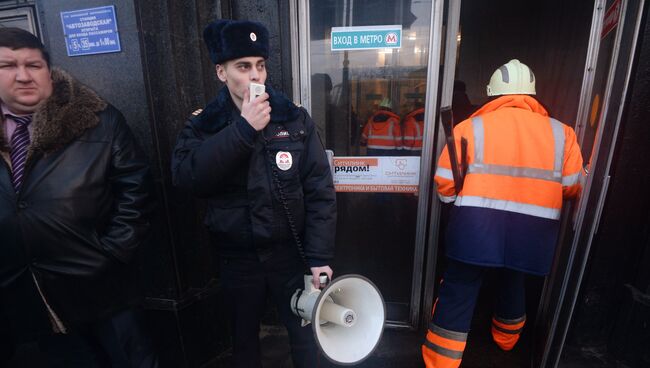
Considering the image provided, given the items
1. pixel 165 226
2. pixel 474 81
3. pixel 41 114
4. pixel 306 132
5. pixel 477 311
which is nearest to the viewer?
pixel 41 114

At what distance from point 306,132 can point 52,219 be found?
53.5 inches

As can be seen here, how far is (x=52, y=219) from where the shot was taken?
1670 millimetres

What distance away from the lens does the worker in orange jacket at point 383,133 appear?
104 inches

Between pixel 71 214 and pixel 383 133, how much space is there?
2.08 meters

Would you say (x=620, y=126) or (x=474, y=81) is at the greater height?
(x=474, y=81)

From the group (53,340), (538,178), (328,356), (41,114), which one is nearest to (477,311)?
(538,178)

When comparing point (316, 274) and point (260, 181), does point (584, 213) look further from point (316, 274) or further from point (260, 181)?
point (260, 181)

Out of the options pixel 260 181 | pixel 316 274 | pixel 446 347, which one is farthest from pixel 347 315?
pixel 446 347

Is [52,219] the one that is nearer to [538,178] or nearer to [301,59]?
[301,59]

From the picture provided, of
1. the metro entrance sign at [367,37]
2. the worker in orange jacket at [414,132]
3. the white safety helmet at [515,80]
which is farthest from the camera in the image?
the worker in orange jacket at [414,132]

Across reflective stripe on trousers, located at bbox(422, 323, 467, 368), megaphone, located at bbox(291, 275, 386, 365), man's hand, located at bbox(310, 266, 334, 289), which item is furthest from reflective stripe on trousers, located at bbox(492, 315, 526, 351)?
man's hand, located at bbox(310, 266, 334, 289)

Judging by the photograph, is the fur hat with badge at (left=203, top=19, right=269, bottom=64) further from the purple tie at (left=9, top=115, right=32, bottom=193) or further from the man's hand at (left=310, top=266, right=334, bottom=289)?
the man's hand at (left=310, top=266, right=334, bottom=289)

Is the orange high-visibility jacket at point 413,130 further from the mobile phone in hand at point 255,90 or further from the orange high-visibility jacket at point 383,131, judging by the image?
the mobile phone in hand at point 255,90

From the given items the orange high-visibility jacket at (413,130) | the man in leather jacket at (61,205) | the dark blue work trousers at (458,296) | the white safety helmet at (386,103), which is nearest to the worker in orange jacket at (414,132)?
the orange high-visibility jacket at (413,130)
